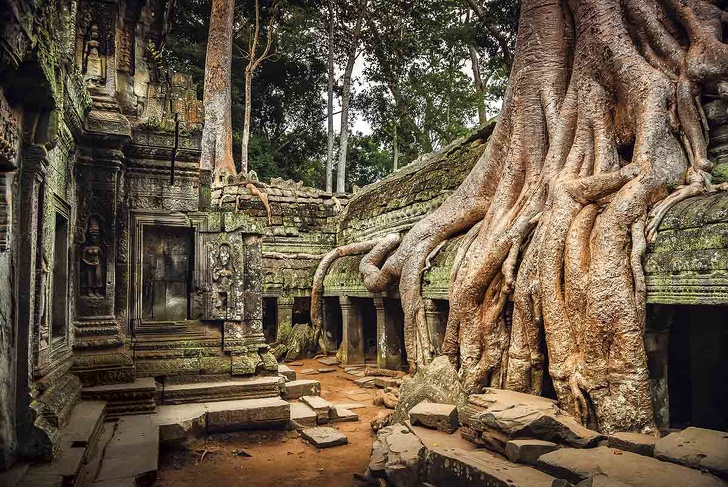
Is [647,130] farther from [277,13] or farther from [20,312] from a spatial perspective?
[277,13]

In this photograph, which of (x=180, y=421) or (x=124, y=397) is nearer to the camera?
(x=180, y=421)

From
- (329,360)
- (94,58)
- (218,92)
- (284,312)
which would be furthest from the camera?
(218,92)

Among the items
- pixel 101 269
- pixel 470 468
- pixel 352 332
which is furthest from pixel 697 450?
pixel 352 332

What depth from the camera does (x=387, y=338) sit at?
33.5ft

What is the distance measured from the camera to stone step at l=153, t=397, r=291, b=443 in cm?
534

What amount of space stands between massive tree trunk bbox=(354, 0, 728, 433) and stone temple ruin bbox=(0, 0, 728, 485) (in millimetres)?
354

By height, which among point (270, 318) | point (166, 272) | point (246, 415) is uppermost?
point (166, 272)

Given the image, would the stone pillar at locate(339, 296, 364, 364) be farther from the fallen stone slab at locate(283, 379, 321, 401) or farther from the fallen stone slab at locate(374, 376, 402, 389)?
the fallen stone slab at locate(283, 379, 321, 401)

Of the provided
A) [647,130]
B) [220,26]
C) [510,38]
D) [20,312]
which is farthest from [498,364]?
[220,26]

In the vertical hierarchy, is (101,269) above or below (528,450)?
above

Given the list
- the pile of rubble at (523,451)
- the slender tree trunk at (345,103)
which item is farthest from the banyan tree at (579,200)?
the slender tree trunk at (345,103)

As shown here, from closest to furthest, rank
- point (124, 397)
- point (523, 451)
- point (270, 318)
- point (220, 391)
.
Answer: point (523, 451) → point (124, 397) → point (220, 391) → point (270, 318)

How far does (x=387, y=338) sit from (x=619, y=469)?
6557 millimetres

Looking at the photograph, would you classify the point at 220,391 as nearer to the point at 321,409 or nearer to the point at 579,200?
the point at 321,409
